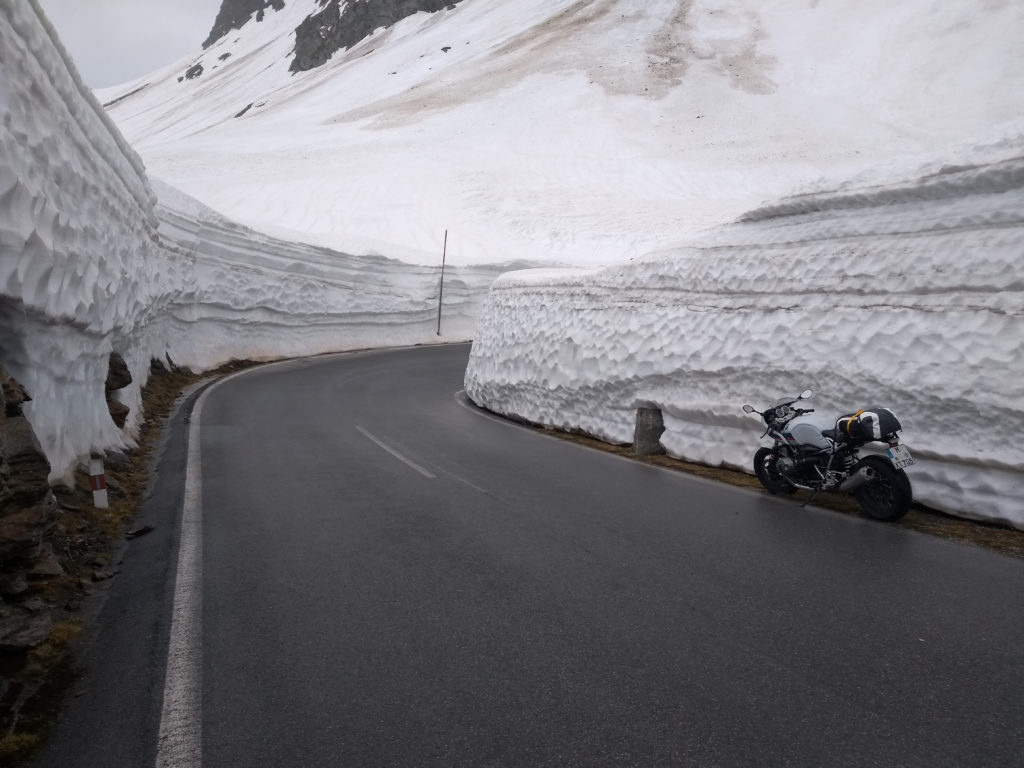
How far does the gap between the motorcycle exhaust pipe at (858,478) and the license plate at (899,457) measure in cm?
24

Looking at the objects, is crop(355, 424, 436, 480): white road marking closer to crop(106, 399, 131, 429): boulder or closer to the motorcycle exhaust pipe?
crop(106, 399, 131, 429): boulder

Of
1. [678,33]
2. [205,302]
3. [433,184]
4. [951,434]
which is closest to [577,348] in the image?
[951,434]

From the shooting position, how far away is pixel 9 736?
2998 mm

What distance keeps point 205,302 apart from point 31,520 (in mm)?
17453

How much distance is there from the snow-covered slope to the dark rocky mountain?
10291 centimetres

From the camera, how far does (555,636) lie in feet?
12.8

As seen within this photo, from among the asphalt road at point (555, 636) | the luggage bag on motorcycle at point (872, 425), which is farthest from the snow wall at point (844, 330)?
the asphalt road at point (555, 636)

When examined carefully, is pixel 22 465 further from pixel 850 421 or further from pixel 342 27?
pixel 342 27

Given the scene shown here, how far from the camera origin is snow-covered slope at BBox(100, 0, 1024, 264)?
46.5 m

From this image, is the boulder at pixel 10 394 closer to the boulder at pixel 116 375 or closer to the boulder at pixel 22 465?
the boulder at pixel 22 465

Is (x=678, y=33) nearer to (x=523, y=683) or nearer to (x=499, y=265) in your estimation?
(x=499, y=265)

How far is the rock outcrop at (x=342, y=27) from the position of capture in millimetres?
120312

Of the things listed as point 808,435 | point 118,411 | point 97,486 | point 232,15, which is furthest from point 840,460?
point 232,15

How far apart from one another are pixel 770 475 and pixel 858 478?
108cm
